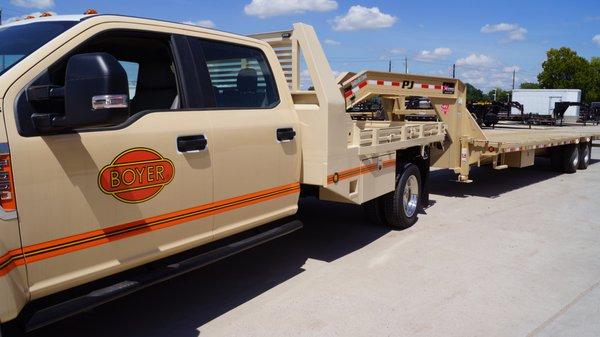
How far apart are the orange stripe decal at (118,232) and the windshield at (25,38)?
93 centimetres

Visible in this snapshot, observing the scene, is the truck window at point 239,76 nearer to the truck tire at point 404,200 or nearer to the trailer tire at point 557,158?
the truck tire at point 404,200

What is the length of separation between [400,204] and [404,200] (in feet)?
0.58

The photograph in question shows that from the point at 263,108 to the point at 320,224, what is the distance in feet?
9.83

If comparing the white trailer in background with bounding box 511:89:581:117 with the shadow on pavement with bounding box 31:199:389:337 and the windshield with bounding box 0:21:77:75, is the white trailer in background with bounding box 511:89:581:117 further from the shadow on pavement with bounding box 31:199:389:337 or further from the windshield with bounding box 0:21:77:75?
the windshield with bounding box 0:21:77:75

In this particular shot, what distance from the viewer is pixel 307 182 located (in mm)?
4672

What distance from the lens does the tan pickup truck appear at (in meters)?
2.54

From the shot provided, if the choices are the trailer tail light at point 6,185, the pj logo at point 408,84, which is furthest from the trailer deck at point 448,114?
the trailer tail light at point 6,185

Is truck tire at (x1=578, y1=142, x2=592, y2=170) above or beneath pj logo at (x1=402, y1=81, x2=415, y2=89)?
beneath

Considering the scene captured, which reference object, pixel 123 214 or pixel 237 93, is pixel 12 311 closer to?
pixel 123 214

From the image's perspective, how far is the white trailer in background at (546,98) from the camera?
41750 millimetres

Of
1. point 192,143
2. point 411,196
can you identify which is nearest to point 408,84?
point 411,196

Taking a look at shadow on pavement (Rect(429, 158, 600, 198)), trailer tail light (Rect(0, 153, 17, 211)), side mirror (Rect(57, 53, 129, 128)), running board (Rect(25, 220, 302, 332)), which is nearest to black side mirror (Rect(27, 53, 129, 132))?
side mirror (Rect(57, 53, 129, 128))

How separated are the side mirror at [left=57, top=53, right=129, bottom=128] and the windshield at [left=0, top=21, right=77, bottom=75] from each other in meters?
0.44

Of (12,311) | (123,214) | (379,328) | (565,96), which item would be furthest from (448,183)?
(565,96)
